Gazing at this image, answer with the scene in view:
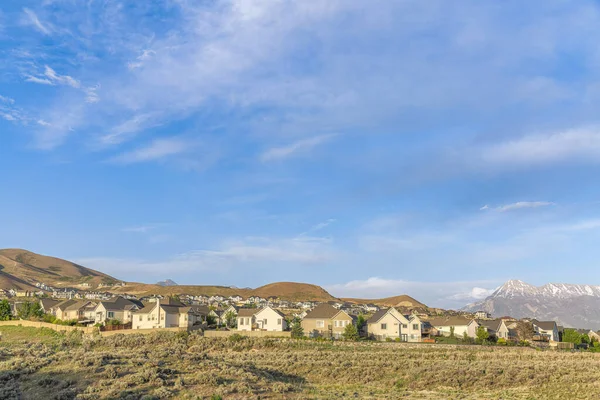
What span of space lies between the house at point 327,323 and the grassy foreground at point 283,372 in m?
15.2

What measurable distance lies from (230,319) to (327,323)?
2257 centimetres

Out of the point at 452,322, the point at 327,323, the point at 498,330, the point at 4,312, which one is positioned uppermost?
the point at 4,312

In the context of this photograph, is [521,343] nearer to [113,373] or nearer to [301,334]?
[301,334]

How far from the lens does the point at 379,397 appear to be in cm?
3152

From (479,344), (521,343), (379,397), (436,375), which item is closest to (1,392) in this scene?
(379,397)

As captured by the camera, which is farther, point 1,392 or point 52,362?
point 52,362

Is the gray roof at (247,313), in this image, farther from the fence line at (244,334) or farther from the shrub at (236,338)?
the shrub at (236,338)

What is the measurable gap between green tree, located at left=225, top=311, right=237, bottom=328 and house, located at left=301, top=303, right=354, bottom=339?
1590cm

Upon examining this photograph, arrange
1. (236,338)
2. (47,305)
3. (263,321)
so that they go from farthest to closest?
(47,305)
(263,321)
(236,338)

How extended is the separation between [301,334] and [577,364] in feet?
120

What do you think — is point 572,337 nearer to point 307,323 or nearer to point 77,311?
point 307,323

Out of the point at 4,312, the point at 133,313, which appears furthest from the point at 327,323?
the point at 4,312

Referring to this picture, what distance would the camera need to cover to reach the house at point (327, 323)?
7988 cm

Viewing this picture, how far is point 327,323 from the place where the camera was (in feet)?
267
